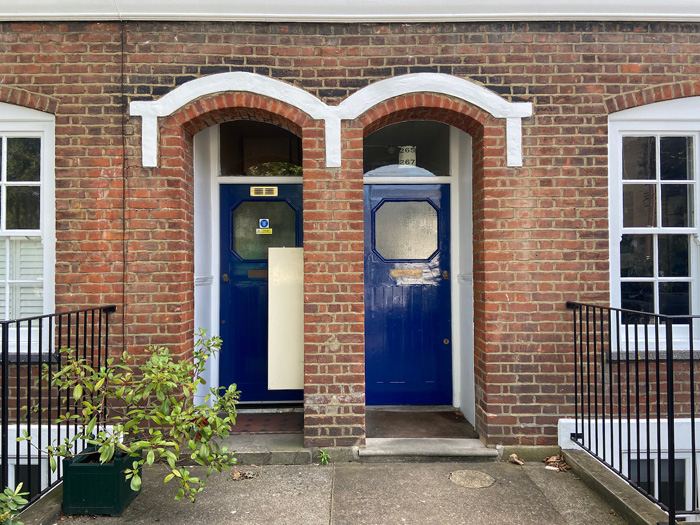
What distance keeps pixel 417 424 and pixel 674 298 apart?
253 cm

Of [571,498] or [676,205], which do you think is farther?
[676,205]

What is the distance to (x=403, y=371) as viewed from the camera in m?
4.91

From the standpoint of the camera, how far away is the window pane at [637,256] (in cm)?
418

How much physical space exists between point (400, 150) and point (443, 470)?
10.3 feet

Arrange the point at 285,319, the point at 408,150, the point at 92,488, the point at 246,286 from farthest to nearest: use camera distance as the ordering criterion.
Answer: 1. the point at 408,150
2. the point at 246,286
3. the point at 285,319
4. the point at 92,488

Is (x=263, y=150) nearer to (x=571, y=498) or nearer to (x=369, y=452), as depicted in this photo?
(x=369, y=452)

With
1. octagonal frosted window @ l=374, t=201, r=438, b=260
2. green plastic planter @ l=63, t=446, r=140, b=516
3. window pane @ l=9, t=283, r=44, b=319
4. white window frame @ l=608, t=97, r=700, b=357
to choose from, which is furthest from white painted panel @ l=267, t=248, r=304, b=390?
white window frame @ l=608, t=97, r=700, b=357

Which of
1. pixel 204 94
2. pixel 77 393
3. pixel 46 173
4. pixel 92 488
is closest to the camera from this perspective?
pixel 77 393

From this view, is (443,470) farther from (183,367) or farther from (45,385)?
(45,385)

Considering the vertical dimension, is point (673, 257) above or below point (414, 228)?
below

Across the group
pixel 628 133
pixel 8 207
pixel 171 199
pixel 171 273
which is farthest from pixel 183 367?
pixel 628 133

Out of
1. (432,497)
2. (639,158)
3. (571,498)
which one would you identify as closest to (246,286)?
(432,497)

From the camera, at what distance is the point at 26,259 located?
4191 millimetres

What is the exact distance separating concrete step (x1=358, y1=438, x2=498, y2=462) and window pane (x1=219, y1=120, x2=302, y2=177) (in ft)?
9.25
